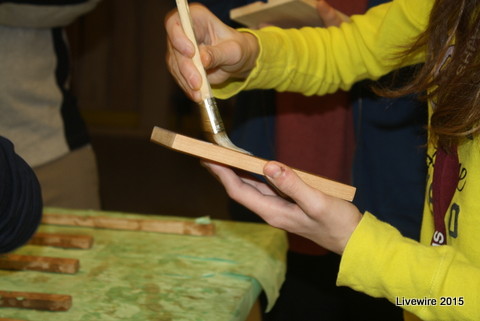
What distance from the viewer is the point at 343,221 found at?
0.68 m

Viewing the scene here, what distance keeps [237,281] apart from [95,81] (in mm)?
4264

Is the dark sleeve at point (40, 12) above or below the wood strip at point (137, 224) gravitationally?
above

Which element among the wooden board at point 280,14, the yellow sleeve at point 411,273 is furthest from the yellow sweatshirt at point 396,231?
the wooden board at point 280,14

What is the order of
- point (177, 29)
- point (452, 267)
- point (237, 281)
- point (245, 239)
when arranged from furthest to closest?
point (245, 239) < point (237, 281) < point (177, 29) < point (452, 267)

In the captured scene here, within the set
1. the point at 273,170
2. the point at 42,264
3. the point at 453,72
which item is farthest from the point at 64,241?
the point at 453,72

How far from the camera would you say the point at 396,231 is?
710 mm

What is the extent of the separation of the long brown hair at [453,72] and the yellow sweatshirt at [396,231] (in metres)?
0.04

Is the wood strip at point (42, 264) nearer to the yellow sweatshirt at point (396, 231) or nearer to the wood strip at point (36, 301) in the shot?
the wood strip at point (36, 301)

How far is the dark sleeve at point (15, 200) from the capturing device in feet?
2.31

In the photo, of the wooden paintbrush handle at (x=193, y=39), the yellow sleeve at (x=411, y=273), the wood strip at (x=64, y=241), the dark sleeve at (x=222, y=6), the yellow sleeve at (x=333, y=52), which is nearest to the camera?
the yellow sleeve at (x=411, y=273)

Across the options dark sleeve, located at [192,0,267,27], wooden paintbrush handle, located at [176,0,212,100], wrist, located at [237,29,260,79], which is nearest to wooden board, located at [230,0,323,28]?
Result: dark sleeve, located at [192,0,267,27]

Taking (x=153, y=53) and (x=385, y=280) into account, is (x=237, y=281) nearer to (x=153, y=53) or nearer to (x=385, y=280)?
(x=385, y=280)

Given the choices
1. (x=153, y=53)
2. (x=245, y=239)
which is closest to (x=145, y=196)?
(x=153, y=53)

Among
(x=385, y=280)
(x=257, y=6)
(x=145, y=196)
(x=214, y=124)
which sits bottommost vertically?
(x=145, y=196)
